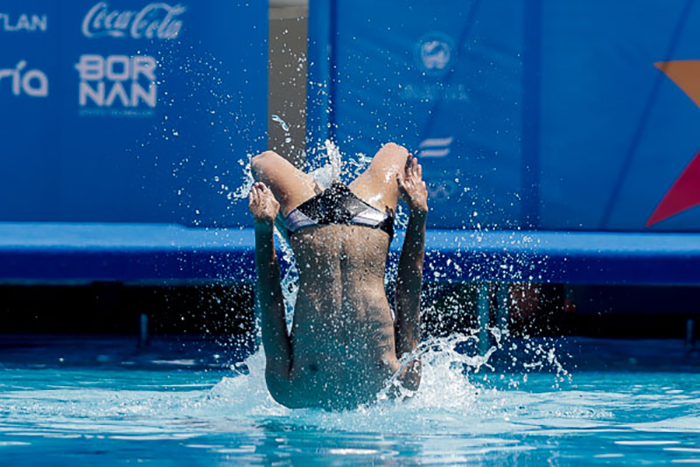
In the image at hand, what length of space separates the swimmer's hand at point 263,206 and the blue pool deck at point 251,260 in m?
1.96

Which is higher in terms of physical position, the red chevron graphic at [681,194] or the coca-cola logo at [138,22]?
the coca-cola logo at [138,22]

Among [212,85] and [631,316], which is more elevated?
[212,85]

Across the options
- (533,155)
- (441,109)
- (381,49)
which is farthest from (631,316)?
(381,49)

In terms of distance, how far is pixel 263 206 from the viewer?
4.22 metres

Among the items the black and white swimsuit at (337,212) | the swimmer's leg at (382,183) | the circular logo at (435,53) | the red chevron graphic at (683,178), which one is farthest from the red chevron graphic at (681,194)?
the black and white swimsuit at (337,212)

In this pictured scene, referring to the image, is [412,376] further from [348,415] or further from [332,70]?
[332,70]

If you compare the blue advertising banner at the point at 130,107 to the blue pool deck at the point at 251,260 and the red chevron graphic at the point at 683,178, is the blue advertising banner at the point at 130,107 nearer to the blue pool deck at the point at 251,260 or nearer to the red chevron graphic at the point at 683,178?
the blue pool deck at the point at 251,260

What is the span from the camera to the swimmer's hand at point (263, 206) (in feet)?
13.8

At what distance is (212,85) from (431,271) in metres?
1.95

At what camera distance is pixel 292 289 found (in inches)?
240

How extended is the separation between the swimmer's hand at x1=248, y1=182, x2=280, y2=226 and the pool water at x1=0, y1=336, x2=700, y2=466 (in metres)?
0.75

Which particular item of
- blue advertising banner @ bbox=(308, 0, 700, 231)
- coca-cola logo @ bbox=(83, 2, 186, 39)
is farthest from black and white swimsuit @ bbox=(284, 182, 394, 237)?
coca-cola logo @ bbox=(83, 2, 186, 39)

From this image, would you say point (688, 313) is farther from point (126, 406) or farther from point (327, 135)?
point (126, 406)

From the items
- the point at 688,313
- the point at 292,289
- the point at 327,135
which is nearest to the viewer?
the point at 292,289
